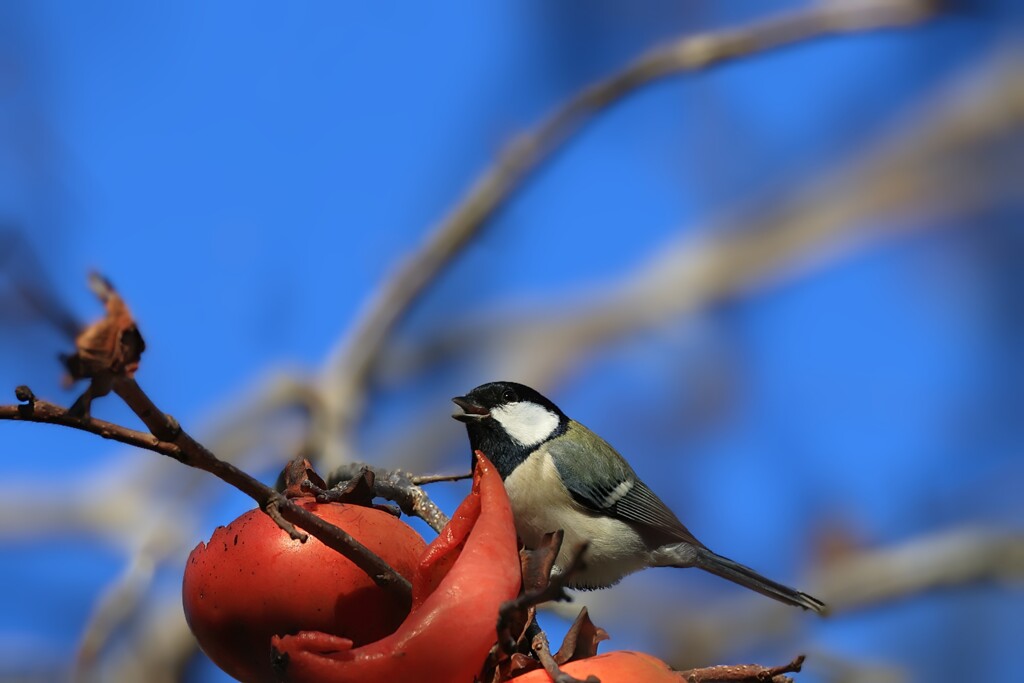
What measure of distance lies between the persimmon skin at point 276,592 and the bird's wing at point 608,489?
83.0 inches

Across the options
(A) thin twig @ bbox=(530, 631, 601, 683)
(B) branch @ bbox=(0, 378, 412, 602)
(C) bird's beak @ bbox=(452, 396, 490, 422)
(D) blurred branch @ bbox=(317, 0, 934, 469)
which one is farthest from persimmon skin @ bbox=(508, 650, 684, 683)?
(D) blurred branch @ bbox=(317, 0, 934, 469)

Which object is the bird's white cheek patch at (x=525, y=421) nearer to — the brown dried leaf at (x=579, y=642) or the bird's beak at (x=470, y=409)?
the bird's beak at (x=470, y=409)

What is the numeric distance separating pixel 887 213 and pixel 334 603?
614 cm

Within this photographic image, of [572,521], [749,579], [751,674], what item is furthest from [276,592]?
[749,579]

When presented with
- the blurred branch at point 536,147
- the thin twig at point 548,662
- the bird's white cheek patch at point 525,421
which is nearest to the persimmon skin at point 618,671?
the thin twig at point 548,662

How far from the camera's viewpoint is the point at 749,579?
3.97 metres

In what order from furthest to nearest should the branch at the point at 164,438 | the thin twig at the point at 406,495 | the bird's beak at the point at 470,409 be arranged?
1. the bird's beak at the point at 470,409
2. the thin twig at the point at 406,495
3. the branch at the point at 164,438

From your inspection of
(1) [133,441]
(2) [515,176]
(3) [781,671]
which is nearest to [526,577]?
(3) [781,671]

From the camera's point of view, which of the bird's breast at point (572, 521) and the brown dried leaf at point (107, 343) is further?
the bird's breast at point (572, 521)

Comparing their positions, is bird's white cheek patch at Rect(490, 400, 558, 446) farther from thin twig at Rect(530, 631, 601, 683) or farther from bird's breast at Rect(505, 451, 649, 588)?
thin twig at Rect(530, 631, 601, 683)

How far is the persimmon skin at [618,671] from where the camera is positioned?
59.5 inches

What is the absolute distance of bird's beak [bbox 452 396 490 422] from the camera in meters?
3.44

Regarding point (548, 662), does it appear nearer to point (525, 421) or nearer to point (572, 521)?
point (572, 521)

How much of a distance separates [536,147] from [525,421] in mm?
2642
